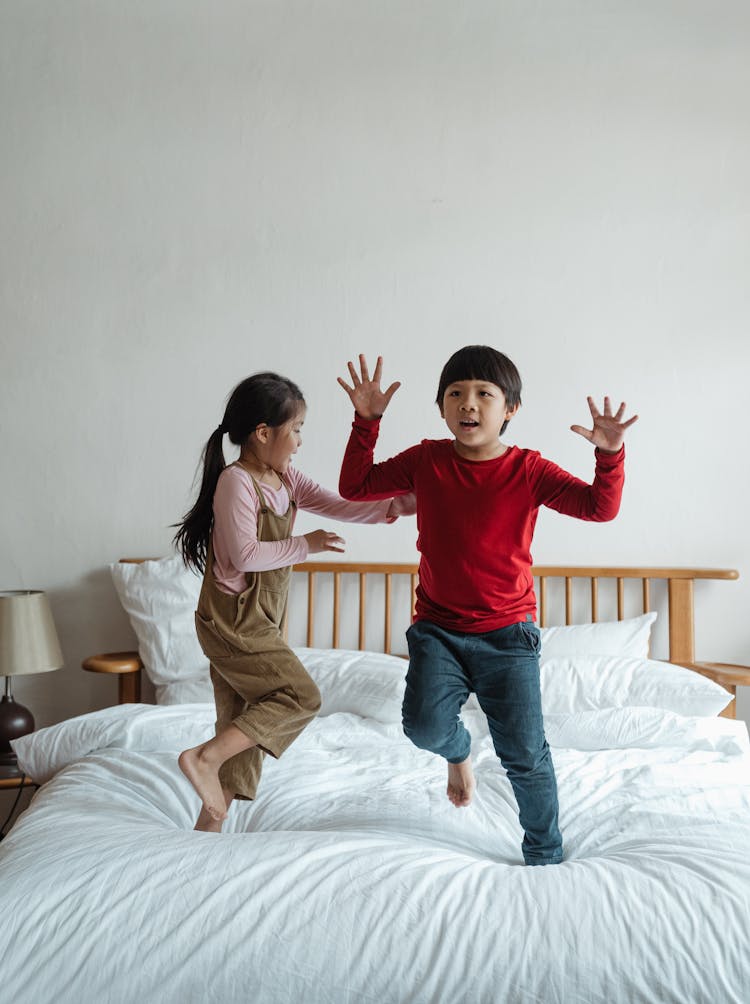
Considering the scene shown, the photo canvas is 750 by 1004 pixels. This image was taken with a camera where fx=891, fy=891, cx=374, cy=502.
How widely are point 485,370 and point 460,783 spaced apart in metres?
0.79

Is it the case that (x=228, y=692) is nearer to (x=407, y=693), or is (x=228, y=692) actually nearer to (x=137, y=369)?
(x=407, y=693)

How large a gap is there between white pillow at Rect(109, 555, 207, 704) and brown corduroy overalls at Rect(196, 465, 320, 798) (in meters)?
0.91

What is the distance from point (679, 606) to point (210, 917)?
2058 millimetres

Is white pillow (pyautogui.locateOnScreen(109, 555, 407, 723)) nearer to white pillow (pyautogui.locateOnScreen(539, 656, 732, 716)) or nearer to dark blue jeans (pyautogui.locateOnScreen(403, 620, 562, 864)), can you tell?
white pillow (pyautogui.locateOnScreen(539, 656, 732, 716))

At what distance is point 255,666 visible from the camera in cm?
173

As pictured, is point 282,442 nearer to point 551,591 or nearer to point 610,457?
point 610,457

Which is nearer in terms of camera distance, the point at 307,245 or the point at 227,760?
the point at 227,760

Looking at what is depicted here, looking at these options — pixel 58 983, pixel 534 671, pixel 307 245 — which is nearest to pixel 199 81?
pixel 307 245

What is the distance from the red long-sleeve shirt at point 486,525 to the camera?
1.68m

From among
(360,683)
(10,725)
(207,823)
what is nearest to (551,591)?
(360,683)

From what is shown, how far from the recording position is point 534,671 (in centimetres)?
168

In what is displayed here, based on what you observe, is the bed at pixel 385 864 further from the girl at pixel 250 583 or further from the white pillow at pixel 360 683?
the girl at pixel 250 583

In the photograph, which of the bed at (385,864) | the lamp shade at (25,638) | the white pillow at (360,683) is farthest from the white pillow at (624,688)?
the lamp shade at (25,638)

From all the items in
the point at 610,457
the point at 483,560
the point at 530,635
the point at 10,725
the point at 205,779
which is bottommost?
the point at 10,725
